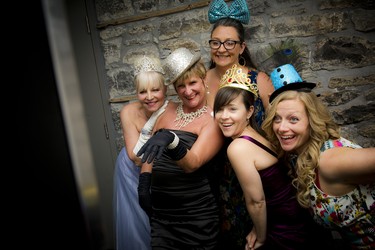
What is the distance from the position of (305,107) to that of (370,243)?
72 cm

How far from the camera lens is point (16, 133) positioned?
0.48 m

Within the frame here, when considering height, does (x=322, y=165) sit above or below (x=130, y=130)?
below

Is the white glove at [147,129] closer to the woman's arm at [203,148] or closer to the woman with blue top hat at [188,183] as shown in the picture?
the woman with blue top hat at [188,183]

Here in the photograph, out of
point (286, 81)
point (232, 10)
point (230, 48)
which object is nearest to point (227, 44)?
point (230, 48)

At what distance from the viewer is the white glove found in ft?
6.47

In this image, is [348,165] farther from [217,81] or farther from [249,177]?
[217,81]

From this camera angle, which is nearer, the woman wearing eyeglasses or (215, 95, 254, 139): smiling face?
(215, 95, 254, 139): smiling face

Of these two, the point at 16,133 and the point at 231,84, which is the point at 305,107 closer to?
the point at 231,84

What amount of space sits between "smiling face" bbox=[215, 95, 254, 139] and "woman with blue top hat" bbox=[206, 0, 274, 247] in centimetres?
23

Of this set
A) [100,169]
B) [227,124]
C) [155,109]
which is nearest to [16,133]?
[227,124]

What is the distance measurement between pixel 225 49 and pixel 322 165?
1033 millimetres

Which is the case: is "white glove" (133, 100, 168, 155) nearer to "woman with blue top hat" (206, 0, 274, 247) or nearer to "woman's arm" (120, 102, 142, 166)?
"woman's arm" (120, 102, 142, 166)

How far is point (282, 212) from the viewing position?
1.47m

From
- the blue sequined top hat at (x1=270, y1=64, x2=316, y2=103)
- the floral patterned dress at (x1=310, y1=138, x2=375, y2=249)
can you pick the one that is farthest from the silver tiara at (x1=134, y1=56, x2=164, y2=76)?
the floral patterned dress at (x1=310, y1=138, x2=375, y2=249)
